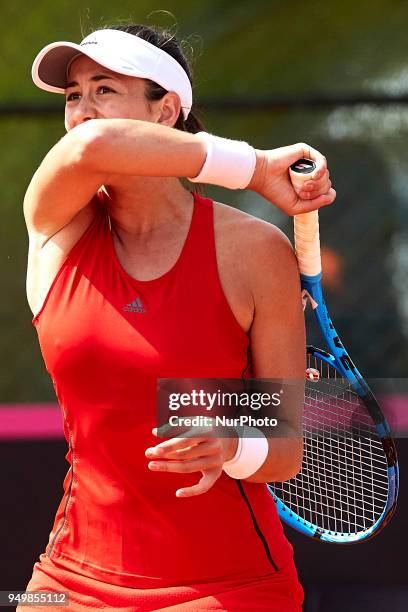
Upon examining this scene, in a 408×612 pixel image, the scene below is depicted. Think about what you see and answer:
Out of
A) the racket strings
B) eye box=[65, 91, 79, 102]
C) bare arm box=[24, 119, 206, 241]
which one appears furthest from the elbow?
the racket strings

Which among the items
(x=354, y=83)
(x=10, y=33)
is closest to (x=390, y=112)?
(x=354, y=83)

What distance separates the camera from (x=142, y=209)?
2367 mm

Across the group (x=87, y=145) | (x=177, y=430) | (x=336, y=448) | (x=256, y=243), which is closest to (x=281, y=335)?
(x=256, y=243)

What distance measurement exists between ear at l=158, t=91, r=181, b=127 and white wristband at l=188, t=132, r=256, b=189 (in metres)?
0.31

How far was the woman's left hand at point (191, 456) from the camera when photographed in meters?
1.86

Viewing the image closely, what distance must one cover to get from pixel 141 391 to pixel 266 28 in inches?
115

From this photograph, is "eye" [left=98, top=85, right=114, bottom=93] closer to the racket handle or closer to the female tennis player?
the female tennis player

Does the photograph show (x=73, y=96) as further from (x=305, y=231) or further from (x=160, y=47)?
(x=305, y=231)

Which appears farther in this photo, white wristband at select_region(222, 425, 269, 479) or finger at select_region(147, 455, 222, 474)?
white wristband at select_region(222, 425, 269, 479)

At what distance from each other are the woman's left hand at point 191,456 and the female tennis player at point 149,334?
0.46 ft

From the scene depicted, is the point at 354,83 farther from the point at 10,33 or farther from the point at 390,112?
the point at 10,33

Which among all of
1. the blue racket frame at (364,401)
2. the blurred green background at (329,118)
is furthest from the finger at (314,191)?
the blurred green background at (329,118)

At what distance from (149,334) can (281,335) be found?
0.88 ft

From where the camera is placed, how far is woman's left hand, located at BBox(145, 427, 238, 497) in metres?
1.86
